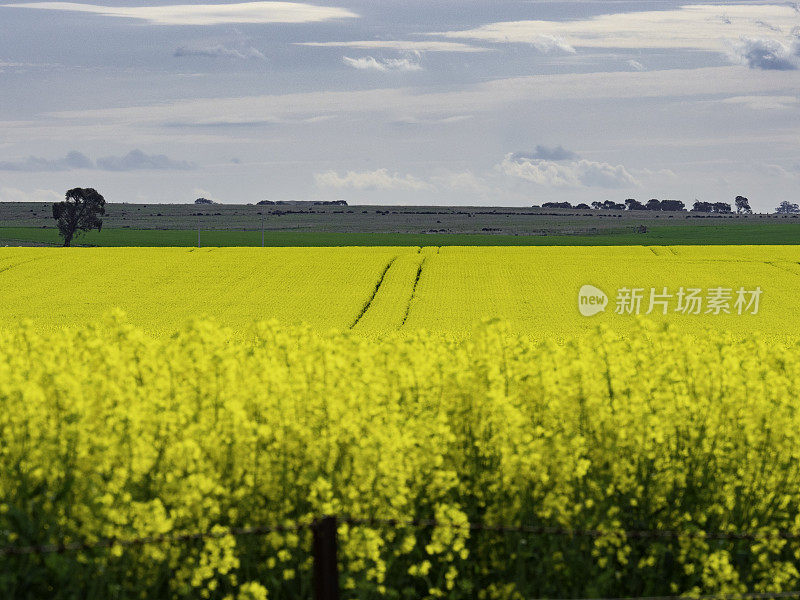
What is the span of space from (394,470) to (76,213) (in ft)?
356

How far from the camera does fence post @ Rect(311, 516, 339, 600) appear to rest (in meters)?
5.68

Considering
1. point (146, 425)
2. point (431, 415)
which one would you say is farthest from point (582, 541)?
point (146, 425)

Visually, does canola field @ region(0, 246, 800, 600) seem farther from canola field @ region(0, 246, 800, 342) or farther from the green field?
the green field

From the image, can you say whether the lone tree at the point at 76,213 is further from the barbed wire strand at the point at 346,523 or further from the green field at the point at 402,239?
the barbed wire strand at the point at 346,523

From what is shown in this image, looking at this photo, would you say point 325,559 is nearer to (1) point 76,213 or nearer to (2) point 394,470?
(2) point 394,470

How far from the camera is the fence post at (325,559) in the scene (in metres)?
5.68

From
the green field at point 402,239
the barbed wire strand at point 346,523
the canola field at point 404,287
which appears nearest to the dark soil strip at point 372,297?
the canola field at point 404,287

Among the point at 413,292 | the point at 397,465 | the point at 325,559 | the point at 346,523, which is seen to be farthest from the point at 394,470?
the point at 413,292

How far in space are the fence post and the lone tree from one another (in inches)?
4247

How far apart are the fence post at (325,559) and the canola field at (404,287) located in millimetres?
19394

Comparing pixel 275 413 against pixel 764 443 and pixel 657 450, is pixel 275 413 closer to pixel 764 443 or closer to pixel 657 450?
pixel 657 450

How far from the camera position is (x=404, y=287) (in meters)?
35.8

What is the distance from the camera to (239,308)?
32.3 meters

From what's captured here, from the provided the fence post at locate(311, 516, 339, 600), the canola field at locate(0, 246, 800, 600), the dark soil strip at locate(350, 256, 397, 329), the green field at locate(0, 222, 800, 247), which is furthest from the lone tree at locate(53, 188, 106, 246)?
the fence post at locate(311, 516, 339, 600)
